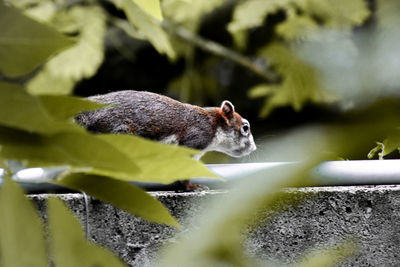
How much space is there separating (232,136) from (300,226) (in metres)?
0.93

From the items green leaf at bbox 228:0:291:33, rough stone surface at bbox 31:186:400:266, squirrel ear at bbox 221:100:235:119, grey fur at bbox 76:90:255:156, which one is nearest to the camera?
rough stone surface at bbox 31:186:400:266

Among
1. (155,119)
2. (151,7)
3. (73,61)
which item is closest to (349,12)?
(155,119)

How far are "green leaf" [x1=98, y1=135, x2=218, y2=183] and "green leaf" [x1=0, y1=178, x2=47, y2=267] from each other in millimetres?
21

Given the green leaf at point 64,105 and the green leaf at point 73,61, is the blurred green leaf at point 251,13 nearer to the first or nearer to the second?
the green leaf at point 73,61

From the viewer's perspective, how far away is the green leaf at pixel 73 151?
12 centimetres

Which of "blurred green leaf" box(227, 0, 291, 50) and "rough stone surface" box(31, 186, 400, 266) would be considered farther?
"blurred green leaf" box(227, 0, 291, 50)

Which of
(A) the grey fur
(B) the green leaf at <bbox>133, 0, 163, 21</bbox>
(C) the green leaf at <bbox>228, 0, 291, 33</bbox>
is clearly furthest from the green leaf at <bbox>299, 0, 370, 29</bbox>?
(B) the green leaf at <bbox>133, 0, 163, 21</bbox>

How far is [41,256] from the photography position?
4.6 inches

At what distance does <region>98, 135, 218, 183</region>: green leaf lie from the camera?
130mm

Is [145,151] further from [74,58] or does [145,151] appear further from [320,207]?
[74,58]

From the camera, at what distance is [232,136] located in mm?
1254

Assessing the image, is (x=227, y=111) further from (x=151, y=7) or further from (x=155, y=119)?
(x=151, y=7)

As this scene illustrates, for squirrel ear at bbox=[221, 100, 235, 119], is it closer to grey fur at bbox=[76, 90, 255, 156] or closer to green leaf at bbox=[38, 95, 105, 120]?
grey fur at bbox=[76, 90, 255, 156]

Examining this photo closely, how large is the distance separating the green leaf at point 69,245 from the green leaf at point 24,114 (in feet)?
0.05
